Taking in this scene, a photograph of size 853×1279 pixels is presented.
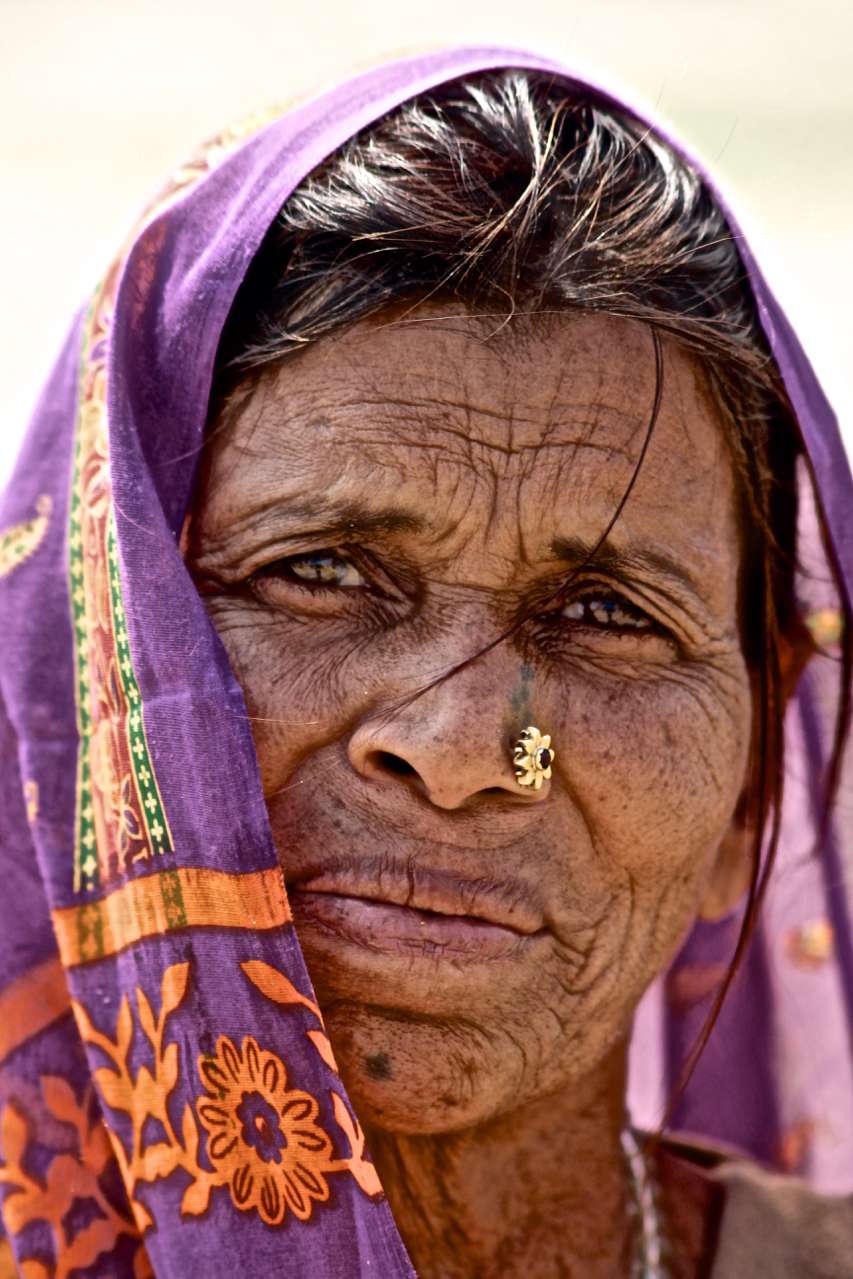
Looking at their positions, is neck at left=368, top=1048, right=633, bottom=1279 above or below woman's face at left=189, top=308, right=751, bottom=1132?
below

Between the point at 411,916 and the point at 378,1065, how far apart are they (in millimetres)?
224

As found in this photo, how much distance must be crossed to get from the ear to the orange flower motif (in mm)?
864

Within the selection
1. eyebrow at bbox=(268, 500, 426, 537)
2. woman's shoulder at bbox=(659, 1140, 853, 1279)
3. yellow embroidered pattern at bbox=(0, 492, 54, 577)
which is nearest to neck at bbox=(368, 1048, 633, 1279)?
woman's shoulder at bbox=(659, 1140, 853, 1279)

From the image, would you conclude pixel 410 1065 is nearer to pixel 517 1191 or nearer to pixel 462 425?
pixel 517 1191

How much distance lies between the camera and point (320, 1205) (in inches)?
80.7

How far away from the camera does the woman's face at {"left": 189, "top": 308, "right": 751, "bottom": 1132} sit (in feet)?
7.06

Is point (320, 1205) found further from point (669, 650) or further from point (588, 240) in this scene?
point (588, 240)

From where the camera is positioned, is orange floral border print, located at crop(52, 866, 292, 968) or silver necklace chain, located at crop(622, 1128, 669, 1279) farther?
silver necklace chain, located at crop(622, 1128, 669, 1279)

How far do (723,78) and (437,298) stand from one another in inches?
504

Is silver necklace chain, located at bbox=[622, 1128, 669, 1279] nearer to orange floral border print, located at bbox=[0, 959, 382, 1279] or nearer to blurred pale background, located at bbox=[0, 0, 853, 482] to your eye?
orange floral border print, located at bbox=[0, 959, 382, 1279]

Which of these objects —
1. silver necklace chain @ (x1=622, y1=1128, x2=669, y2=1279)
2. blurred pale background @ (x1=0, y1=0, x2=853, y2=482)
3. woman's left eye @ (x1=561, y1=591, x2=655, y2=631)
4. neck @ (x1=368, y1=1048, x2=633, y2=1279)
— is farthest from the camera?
blurred pale background @ (x1=0, y1=0, x2=853, y2=482)

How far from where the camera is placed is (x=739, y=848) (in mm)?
2709

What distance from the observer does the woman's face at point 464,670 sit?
2.15 m

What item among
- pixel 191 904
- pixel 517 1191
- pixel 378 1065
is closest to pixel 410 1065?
pixel 378 1065
